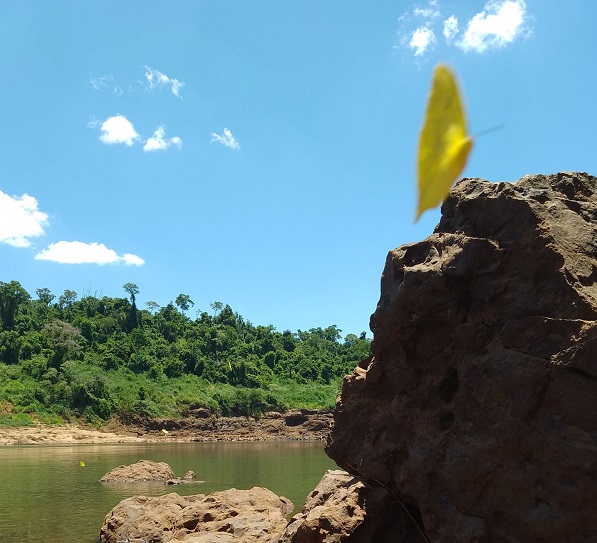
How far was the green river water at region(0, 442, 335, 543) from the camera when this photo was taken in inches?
540

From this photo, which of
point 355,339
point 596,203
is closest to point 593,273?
point 596,203

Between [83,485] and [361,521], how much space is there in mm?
16713

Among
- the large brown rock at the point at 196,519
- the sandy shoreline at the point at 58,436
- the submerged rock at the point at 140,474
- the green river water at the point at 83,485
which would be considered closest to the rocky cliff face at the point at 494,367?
the large brown rock at the point at 196,519

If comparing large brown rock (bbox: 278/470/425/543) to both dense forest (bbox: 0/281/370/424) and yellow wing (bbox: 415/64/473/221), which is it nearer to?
yellow wing (bbox: 415/64/473/221)

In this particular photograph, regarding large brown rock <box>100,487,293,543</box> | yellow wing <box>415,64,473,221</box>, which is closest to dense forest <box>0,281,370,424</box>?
large brown rock <box>100,487,293,543</box>

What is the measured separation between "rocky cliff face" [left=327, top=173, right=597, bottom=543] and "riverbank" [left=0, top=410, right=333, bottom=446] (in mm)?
41372

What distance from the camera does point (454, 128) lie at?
1300mm

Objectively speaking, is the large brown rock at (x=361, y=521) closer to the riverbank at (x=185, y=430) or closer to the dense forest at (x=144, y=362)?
the riverbank at (x=185, y=430)

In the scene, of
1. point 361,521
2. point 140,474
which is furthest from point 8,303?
point 361,521

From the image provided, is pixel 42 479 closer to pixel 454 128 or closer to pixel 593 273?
pixel 593 273

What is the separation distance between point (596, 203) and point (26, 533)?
12748 millimetres

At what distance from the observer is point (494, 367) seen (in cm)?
583

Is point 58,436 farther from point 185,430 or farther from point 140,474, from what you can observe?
point 140,474

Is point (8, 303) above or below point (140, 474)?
above
